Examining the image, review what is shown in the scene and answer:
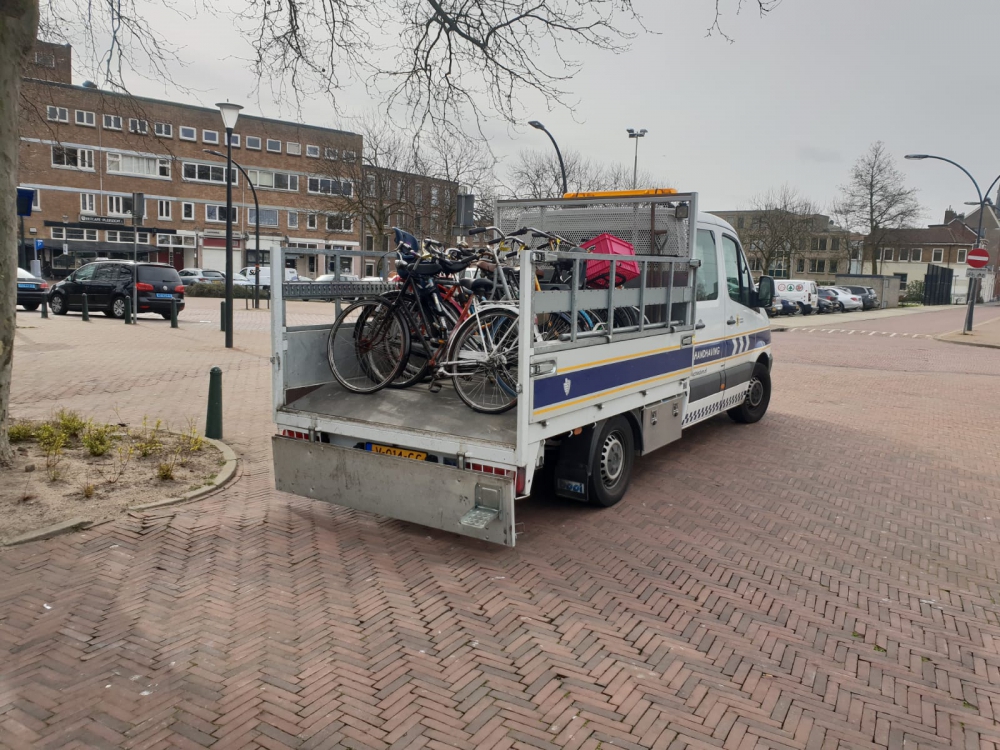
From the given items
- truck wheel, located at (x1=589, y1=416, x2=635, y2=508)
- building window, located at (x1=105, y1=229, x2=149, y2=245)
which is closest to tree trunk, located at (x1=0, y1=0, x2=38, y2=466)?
truck wheel, located at (x1=589, y1=416, x2=635, y2=508)

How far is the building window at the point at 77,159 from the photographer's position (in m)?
49.8

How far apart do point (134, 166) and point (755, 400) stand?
53873mm

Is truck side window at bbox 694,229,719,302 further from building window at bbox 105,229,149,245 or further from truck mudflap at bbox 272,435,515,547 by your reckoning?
building window at bbox 105,229,149,245

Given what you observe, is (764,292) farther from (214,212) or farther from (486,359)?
(214,212)

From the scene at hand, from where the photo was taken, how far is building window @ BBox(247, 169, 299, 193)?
5844 centimetres

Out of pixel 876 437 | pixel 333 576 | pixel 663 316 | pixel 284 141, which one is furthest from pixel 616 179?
pixel 333 576

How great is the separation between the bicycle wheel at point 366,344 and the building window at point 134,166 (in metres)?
52.2

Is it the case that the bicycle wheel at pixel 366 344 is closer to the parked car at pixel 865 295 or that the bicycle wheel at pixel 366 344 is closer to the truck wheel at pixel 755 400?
the truck wheel at pixel 755 400

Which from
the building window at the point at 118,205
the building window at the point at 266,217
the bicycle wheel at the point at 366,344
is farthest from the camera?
the building window at the point at 266,217

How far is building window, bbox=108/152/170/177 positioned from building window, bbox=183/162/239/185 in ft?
4.65

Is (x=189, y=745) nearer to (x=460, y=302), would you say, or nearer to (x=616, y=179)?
(x=460, y=302)

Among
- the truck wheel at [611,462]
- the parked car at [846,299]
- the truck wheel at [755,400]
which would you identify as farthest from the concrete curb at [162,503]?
the parked car at [846,299]

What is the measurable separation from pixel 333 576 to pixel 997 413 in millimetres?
10885

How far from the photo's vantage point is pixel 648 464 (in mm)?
7590
